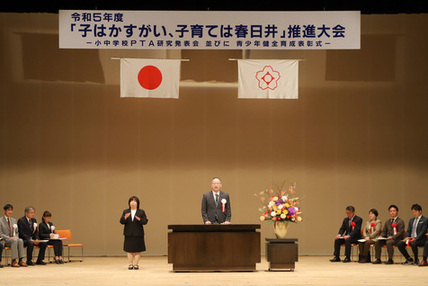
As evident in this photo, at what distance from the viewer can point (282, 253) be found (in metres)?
9.77

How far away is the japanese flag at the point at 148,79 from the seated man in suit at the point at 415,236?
4.81m

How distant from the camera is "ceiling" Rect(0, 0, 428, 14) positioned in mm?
13258

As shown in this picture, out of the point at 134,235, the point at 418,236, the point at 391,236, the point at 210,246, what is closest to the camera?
the point at 210,246

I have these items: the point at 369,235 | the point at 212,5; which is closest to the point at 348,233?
the point at 369,235

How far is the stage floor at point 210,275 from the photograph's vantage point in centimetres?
845

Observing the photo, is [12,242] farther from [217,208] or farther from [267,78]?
[267,78]

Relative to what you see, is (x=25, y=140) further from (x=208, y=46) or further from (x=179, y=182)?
(x=208, y=46)

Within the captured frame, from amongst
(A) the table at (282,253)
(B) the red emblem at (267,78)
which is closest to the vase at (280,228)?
(A) the table at (282,253)

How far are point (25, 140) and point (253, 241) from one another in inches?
238

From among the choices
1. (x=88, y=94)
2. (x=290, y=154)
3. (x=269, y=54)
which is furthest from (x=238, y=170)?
(x=88, y=94)

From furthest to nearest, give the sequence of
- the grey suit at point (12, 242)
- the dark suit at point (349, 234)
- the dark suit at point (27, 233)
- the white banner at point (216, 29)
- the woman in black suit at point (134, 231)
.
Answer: the dark suit at point (349, 234) → the dark suit at point (27, 233) → the grey suit at point (12, 242) → the white banner at point (216, 29) → the woman in black suit at point (134, 231)

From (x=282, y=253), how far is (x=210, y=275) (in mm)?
1318

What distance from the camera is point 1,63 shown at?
13250mm

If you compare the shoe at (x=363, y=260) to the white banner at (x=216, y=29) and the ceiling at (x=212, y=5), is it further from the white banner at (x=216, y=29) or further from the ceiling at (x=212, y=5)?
the ceiling at (x=212, y=5)
